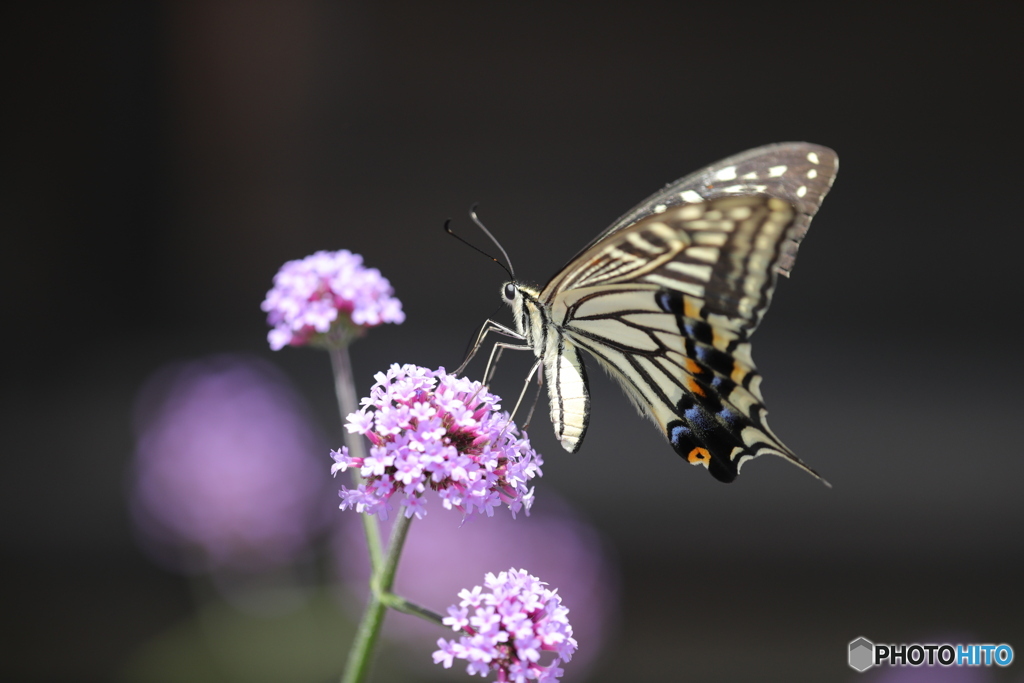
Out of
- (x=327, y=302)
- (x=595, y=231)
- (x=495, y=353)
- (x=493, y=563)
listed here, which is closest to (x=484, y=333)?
(x=495, y=353)

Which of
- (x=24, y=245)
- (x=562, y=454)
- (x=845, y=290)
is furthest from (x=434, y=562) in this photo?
(x=24, y=245)

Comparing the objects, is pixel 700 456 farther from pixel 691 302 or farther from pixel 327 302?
pixel 327 302

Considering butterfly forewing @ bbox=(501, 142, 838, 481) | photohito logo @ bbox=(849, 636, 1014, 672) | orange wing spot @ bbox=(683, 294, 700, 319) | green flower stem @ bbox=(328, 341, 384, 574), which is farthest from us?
photohito logo @ bbox=(849, 636, 1014, 672)

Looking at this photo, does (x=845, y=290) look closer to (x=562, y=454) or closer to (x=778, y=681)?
(x=562, y=454)

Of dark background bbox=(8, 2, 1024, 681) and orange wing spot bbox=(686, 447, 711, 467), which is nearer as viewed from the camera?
orange wing spot bbox=(686, 447, 711, 467)

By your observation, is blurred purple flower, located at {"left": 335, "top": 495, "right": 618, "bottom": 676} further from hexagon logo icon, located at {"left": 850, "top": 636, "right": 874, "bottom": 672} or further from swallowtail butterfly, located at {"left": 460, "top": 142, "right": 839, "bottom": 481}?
swallowtail butterfly, located at {"left": 460, "top": 142, "right": 839, "bottom": 481}

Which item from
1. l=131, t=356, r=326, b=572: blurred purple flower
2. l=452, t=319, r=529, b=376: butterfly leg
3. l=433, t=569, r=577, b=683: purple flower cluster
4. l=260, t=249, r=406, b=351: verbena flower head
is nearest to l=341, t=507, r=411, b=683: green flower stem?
l=433, t=569, r=577, b=683: purple flower cluster

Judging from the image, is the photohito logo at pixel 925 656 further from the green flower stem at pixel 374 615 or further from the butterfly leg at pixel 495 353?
the green flower stem at pixel 374 615
